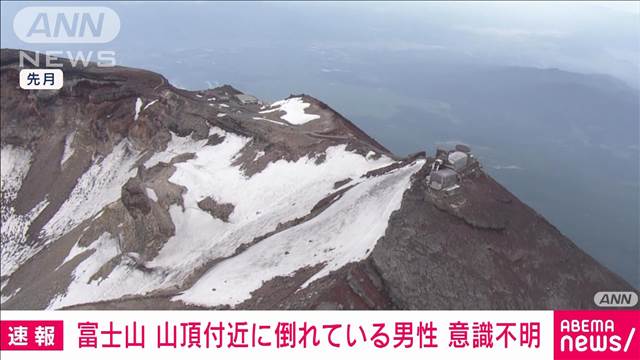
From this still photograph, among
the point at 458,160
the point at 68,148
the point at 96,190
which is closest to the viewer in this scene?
the point at 458,160

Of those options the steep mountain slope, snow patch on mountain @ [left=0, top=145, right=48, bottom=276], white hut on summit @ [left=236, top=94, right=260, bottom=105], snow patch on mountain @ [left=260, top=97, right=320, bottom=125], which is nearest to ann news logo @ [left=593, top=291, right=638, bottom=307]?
the steep mountain slope

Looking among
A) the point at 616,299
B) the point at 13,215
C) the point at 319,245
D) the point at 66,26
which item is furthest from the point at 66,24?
the point at 616,299

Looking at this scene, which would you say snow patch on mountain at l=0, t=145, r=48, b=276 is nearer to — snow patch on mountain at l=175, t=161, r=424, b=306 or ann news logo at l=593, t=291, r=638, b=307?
snow patch on mountain at l=175, t=161, r=424, b=306

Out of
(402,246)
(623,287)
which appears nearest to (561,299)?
(623,287)

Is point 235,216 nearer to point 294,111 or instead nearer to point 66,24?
point 294,111

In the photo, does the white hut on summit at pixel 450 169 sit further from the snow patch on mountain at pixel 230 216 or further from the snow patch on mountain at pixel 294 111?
the snow patch on mountain at pixel 294 111

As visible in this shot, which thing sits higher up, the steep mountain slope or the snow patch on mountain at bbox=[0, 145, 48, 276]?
the steep mountain slope

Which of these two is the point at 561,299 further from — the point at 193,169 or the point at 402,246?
the point at 193,169

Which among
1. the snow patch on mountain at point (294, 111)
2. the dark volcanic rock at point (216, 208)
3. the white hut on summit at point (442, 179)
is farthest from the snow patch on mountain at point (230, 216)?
the snow patch on mountain at point (294, 111)
